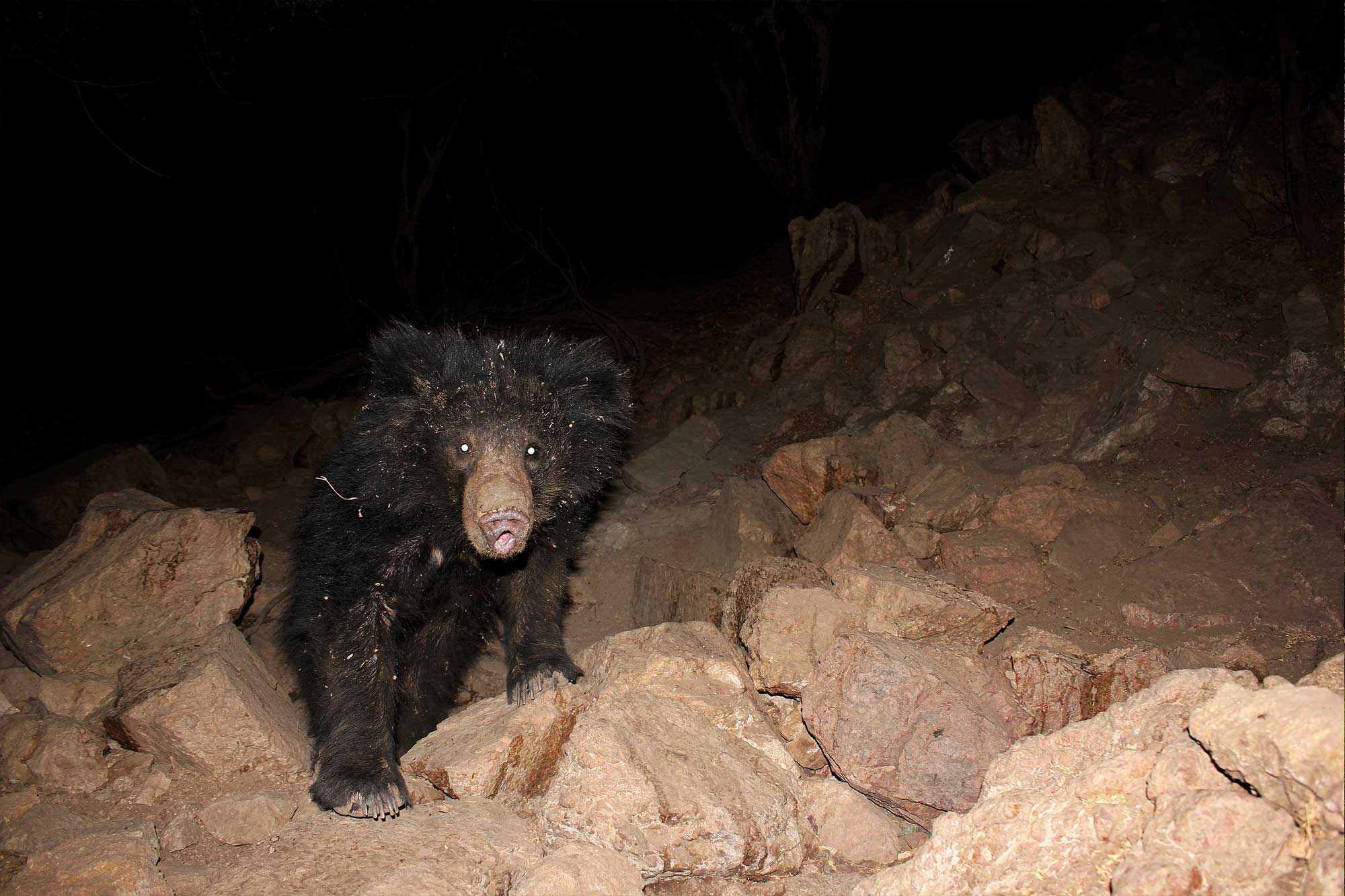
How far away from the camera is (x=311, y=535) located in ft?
12.8

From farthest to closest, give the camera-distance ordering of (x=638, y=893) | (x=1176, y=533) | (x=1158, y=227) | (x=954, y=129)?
(x=954, y=129) < (x=1158, y=227) < (x=1176, y=533) < (x=638, y=893)

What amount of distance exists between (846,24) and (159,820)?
1189 cm

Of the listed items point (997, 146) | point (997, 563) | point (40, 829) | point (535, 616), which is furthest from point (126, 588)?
point (997, 146)

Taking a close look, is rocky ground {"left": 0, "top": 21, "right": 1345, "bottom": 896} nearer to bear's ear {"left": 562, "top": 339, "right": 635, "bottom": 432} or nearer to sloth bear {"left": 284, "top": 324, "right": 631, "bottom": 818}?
sloth bear {"left": 284, "top": 324, "right": 631, "bottom": 818}

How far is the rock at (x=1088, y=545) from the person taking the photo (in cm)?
379

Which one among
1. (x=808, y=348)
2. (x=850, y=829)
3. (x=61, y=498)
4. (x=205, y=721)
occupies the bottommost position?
(x=850, y=829)

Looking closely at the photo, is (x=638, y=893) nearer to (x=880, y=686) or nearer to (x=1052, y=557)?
(x=880, y=686)

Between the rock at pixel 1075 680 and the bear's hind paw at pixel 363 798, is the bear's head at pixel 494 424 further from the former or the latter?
the rock at pixel 1075 680

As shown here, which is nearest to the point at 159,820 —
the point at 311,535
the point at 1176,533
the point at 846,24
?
the point at 311,535

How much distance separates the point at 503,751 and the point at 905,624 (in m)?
1.69

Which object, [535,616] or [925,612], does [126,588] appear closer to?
[535,616]

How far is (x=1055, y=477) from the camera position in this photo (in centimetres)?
413

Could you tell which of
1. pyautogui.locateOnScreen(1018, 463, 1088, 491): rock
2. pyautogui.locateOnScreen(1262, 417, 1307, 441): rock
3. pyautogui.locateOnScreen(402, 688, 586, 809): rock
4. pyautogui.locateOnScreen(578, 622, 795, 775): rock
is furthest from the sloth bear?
pyautogui.locateOnScreen(1262, 417, 1307, 441): rock

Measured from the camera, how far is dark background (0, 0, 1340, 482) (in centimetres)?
872
